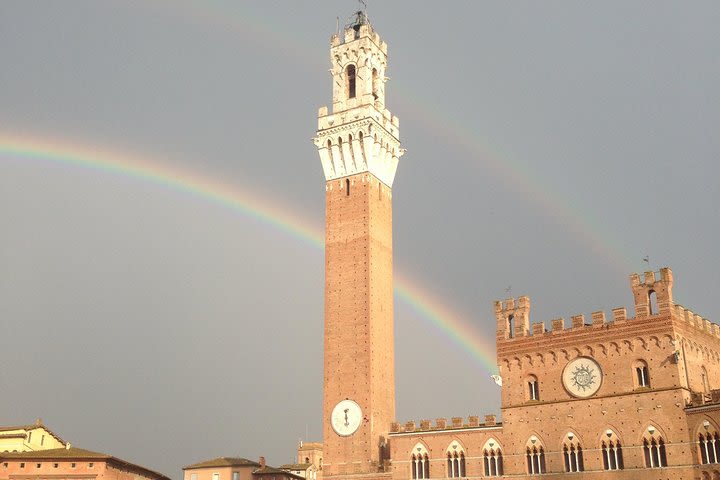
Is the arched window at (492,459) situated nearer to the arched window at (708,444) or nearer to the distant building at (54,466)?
the arched window at (708,444)

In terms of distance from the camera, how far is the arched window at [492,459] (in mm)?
51156

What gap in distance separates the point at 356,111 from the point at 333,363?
2064cm

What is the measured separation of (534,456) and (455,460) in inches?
211

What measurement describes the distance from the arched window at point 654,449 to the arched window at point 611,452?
1.48 m

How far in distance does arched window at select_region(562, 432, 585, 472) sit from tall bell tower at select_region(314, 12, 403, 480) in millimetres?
13544

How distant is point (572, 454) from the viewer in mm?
48688

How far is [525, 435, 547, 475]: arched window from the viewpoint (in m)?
49.8

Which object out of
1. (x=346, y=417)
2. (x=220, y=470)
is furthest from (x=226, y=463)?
(x=346, y=417)

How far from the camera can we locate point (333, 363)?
60906 millimetres

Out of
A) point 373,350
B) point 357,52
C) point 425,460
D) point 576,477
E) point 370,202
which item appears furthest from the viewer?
point 357,52

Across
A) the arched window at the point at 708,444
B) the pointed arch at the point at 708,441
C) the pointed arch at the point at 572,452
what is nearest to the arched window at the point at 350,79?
the pointed arch at the point at 572,452

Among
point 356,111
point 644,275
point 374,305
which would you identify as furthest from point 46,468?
point 644,275

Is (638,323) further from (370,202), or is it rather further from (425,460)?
(370,202)

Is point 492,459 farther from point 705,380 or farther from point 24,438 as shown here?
point 24,438
